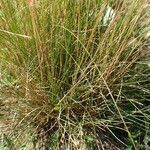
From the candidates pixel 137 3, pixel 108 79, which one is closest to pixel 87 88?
pixel 108 79

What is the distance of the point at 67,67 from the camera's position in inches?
70.4

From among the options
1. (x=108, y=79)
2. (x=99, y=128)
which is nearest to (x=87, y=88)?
(x=108, y=79)

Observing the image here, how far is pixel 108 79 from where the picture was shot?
177 cm

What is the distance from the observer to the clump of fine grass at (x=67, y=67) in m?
1.73

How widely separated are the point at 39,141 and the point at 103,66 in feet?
1.65

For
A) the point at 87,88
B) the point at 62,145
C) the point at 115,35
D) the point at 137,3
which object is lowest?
the point at 62,145

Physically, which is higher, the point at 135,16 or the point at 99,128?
the point at 135,16

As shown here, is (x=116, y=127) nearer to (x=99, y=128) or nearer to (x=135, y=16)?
(x=99, y=128)

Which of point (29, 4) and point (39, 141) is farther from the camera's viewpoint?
point (39, 141)

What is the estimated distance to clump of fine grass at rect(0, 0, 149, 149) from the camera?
5.68 feet

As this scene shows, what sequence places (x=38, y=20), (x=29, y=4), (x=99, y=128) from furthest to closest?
(x=99, y=128)
(x=38, y=20)
(x=29, y=4)

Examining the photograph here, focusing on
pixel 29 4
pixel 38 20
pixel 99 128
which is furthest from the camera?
pixel 99 128

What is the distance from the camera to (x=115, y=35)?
1.79m

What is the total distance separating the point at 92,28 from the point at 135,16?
217 millimetres
